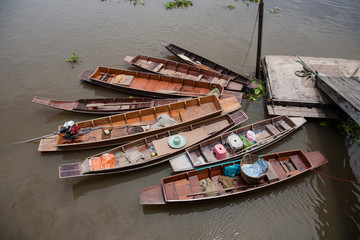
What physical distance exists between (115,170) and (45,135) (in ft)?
18.5

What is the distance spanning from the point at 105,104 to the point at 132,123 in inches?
85.7

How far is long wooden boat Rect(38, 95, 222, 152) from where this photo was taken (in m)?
10.1

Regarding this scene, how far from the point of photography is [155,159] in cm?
944

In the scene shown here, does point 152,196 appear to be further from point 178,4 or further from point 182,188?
point 178,4

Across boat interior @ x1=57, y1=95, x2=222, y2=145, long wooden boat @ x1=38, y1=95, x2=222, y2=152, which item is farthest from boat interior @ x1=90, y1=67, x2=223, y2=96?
long wooden boat @ x1=38, y1=95, x2=222, y2=152

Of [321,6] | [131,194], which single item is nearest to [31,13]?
[131,194]

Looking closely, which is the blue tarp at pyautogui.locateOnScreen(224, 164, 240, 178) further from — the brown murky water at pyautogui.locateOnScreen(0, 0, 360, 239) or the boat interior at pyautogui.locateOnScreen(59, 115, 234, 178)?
the boat interior at pyautogui.locateOnScreen(59, 115, 234, 178)

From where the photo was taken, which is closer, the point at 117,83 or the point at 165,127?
the point at 165,127

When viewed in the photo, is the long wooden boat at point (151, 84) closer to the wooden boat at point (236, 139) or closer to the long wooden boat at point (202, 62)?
the long wooden boat at point (202, 62)

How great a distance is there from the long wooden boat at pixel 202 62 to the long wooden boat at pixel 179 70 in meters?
0.88

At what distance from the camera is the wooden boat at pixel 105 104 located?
11.9 m

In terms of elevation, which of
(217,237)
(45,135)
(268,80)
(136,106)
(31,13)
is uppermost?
(31,13)

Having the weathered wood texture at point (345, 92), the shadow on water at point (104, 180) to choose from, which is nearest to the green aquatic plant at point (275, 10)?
the weathered wood texture at point (345, 92)

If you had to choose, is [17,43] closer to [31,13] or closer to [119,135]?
[31,13]
